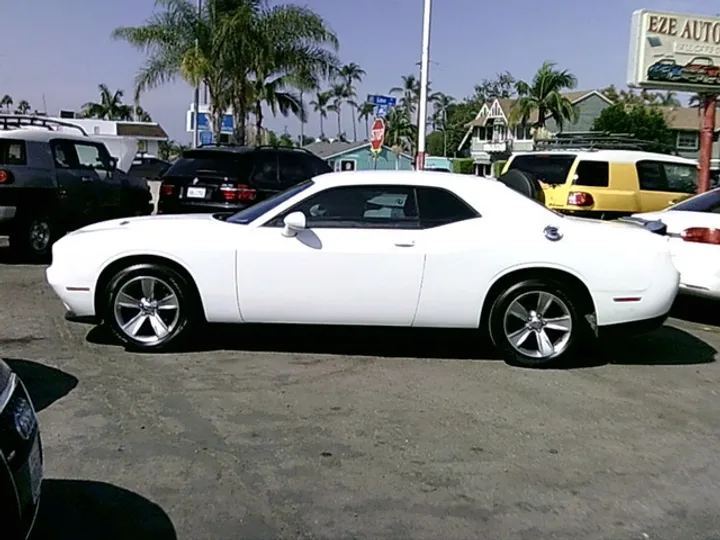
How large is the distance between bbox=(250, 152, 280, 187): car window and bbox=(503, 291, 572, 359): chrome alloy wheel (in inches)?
221

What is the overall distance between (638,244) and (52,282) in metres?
4.57

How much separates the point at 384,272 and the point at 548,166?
341 inches

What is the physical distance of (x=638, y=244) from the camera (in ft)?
21.7

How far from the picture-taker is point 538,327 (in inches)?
261

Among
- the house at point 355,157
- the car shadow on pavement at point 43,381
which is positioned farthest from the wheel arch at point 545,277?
the house at point 355,157

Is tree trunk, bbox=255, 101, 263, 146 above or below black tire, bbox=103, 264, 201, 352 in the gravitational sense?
above

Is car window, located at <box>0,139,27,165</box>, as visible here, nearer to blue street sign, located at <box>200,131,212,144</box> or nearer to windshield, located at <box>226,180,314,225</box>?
windshield, located at <box>226,180,314,225</box>

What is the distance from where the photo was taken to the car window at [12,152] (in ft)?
36.8

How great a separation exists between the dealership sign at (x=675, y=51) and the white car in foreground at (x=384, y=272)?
1316cm

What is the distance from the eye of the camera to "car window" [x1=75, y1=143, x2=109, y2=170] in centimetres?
1239

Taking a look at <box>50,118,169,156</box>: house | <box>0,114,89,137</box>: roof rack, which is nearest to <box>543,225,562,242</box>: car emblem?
<box>0,114,89,137</box>: roof rack

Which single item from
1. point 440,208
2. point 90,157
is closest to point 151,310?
point 440,208

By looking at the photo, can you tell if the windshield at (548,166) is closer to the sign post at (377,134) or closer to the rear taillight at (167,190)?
the sign post at (377,134)

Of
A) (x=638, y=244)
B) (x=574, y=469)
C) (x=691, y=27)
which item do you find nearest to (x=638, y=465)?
(x=574, y=469)
